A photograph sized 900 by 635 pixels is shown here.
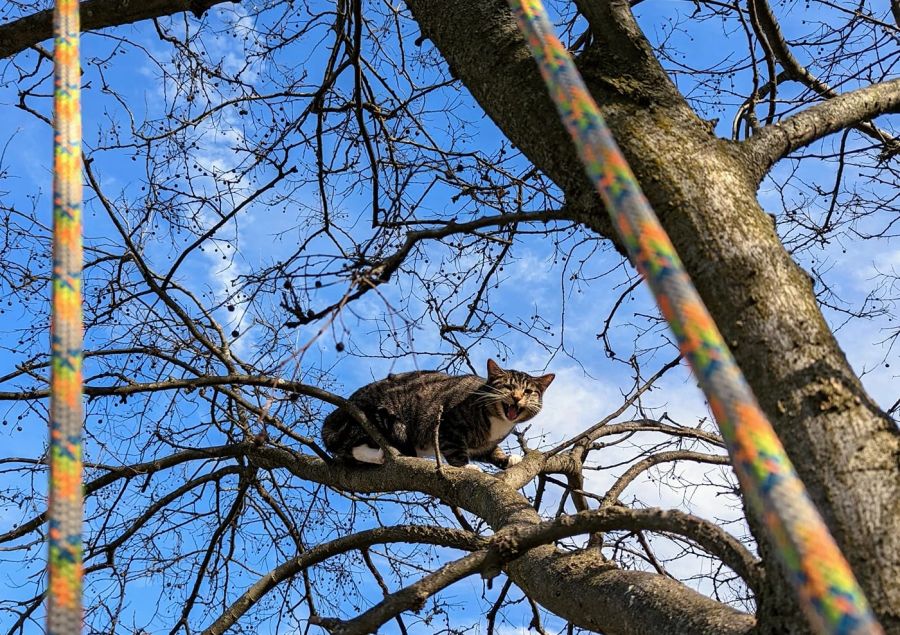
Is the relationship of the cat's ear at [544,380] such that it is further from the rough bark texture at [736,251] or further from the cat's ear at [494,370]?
the rough bark texture at [736,251]

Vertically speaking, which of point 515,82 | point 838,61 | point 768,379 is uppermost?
point 838,61

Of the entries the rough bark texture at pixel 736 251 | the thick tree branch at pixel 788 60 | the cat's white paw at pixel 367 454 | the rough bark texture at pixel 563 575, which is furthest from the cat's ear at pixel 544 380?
the rough bark texture at pixel 736 251

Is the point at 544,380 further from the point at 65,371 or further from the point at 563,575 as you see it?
the point at 65,371

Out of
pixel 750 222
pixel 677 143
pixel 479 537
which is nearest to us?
pixel 750 222

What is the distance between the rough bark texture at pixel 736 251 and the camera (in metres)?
1.55

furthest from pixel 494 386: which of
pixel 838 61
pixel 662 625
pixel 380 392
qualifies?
pixel 662 625

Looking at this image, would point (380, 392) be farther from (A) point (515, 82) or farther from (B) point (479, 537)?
(A) point (515, 82)

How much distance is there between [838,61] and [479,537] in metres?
2.77

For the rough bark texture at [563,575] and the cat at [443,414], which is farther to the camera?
the cat at [443,414]

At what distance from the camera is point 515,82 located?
7.27ft

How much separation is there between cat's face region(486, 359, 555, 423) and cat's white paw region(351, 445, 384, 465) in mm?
1140

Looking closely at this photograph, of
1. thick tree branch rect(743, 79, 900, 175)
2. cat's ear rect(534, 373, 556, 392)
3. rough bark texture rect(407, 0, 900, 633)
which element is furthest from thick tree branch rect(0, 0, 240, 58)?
cat's ear rect(534, 373, 556, 392)

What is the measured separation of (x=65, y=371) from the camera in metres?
1.16

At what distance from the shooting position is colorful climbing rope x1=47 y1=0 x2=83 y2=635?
1087 millimetres
